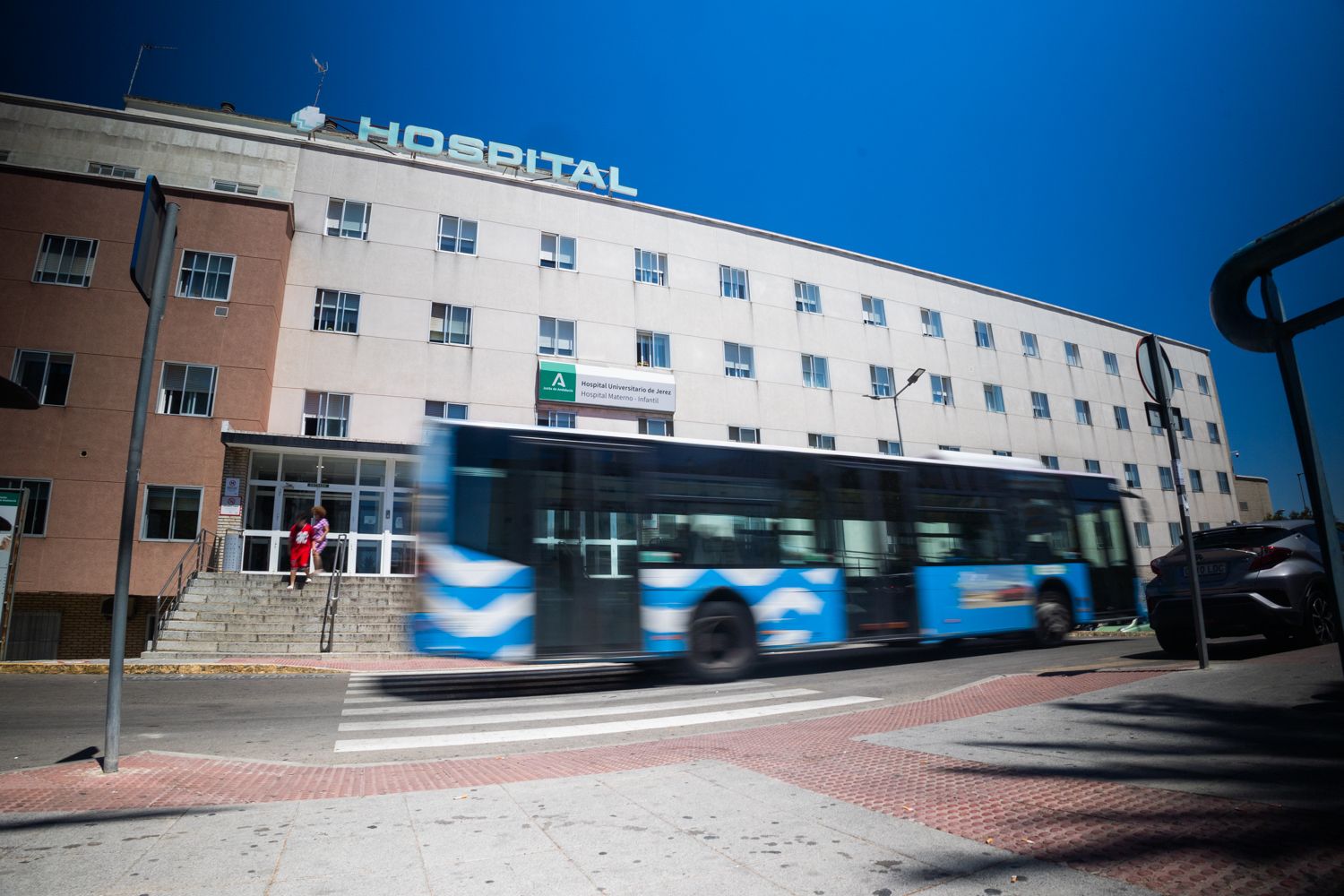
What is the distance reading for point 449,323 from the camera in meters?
22.8

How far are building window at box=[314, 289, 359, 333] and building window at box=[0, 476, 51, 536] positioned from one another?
813cm

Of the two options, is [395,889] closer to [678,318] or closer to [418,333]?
[418,333]

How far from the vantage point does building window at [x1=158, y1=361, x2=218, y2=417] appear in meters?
18.8

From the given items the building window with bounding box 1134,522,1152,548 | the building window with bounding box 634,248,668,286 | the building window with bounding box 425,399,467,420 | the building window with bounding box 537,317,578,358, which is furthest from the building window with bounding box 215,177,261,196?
the building window with bounding box 1134,522,1152,548

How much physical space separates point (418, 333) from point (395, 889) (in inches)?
850

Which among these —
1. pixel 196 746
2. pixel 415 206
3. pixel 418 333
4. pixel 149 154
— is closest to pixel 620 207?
pixel 415 206

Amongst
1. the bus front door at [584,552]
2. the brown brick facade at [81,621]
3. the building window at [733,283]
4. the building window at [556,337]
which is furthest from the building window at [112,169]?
the bus front door at [584,552]

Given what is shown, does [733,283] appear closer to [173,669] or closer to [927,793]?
[173,669]

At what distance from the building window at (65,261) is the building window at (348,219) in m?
6.36

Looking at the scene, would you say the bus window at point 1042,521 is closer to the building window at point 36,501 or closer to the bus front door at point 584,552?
the bus front door at point 584,552

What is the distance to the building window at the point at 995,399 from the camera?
32281 millimetres

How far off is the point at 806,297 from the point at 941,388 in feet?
26.0

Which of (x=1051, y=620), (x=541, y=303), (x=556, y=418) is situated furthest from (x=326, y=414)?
(x=1051, y=620)

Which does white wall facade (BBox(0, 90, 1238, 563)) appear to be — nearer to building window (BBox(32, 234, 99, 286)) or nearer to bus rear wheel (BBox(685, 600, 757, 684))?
building window (BBox(32, 234, 99, 286))
